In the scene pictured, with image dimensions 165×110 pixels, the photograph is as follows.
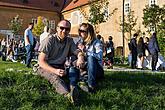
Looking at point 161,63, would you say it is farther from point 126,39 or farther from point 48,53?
point 126,39

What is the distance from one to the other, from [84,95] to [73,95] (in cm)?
83

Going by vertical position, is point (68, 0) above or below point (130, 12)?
above

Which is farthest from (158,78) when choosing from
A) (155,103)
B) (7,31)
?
(7,31)

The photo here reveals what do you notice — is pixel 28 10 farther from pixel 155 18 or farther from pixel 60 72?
pixel 60 72

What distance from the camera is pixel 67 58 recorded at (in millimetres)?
8141

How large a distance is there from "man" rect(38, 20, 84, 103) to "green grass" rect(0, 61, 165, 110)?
250 mm

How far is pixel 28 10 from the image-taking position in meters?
59.6

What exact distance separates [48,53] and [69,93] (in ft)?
3.23

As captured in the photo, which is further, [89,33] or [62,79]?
[89,33]

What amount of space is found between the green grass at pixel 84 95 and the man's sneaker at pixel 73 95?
89 mm

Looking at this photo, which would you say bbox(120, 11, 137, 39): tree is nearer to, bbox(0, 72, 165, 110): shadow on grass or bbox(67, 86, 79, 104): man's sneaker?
bbox(0, 72, 165, 110): shadow on grass

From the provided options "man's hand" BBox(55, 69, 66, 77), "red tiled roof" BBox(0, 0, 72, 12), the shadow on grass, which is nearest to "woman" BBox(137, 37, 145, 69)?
the shadow on grass

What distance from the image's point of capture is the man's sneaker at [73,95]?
707cm

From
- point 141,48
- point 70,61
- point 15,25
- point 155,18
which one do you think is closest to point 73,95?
point 70,61
